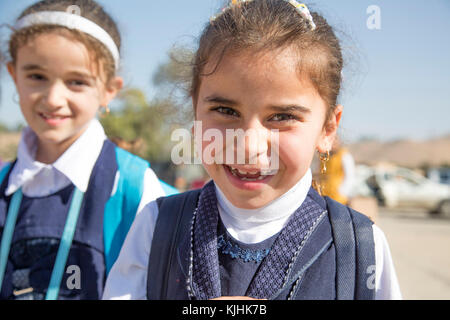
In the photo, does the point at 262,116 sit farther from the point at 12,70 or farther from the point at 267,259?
the point at 12,70

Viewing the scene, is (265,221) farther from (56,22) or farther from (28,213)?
(56,22)

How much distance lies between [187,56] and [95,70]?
1.42 ft

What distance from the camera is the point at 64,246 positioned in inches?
65.4

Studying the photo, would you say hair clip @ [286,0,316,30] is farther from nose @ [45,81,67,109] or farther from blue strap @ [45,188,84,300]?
blue strap @ [45,188,84,300]

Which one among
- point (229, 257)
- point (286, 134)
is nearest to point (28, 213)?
point (229, 257)

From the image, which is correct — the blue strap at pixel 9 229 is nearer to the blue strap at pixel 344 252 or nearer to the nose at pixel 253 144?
the nose at pixel 253 144

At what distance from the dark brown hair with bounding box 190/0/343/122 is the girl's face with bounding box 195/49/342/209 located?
0.14ft

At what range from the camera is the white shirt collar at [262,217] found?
1.35 m

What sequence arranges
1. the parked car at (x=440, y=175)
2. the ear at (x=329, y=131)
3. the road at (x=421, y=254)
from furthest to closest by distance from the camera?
the parked car at (x=440, y=175) → the road at (x=421, y=254) → the ear at (x=329, y=131)

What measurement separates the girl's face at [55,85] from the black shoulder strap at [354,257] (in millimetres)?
1171

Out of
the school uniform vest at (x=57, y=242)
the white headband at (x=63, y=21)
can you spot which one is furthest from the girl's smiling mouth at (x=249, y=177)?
the white headband at (x=63, y=21)

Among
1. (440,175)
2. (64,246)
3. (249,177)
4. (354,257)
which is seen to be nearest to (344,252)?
(354,257)

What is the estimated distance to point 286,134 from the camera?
1.24 metres
